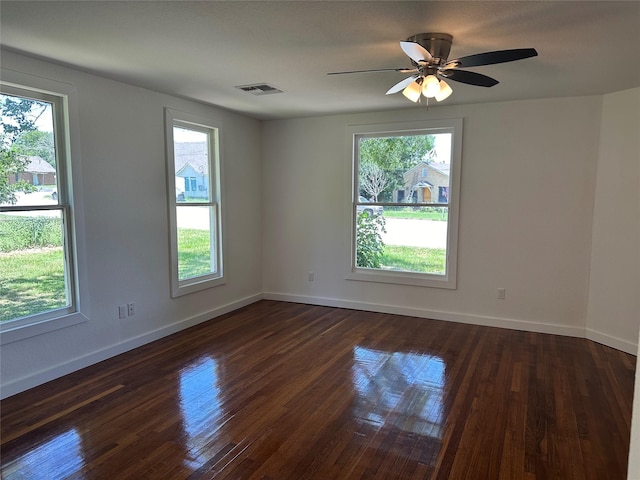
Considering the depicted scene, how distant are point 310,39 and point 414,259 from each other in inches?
121

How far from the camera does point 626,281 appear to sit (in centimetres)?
380

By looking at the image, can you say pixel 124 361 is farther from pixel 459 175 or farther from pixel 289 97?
pixel 459 175

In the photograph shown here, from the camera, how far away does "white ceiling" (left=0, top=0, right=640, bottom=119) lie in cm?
215

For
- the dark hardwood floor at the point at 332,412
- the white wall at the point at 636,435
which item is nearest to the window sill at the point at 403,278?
the dark hardwood floor at the point at 332,412

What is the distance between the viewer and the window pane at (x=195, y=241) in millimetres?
4445

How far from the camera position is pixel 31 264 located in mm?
3127

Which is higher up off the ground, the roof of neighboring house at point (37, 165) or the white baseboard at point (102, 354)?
the roof of neighboring house at point (37, 165)

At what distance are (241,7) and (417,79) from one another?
125 centimetres

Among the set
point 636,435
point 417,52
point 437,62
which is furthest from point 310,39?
point 636,435

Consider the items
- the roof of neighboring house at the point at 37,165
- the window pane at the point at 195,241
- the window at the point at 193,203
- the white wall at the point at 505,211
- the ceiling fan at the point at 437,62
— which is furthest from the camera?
the window pane at the point at 195,241

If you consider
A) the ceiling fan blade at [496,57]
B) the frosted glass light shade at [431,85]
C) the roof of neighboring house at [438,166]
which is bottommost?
the roof of neighboring house at [438,166]

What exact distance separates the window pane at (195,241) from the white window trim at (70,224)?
1.12 m

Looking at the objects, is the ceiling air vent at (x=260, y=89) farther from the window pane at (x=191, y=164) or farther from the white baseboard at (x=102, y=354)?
the white baseboard at (x=102, y=354)

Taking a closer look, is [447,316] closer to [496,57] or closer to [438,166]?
[438,166]
